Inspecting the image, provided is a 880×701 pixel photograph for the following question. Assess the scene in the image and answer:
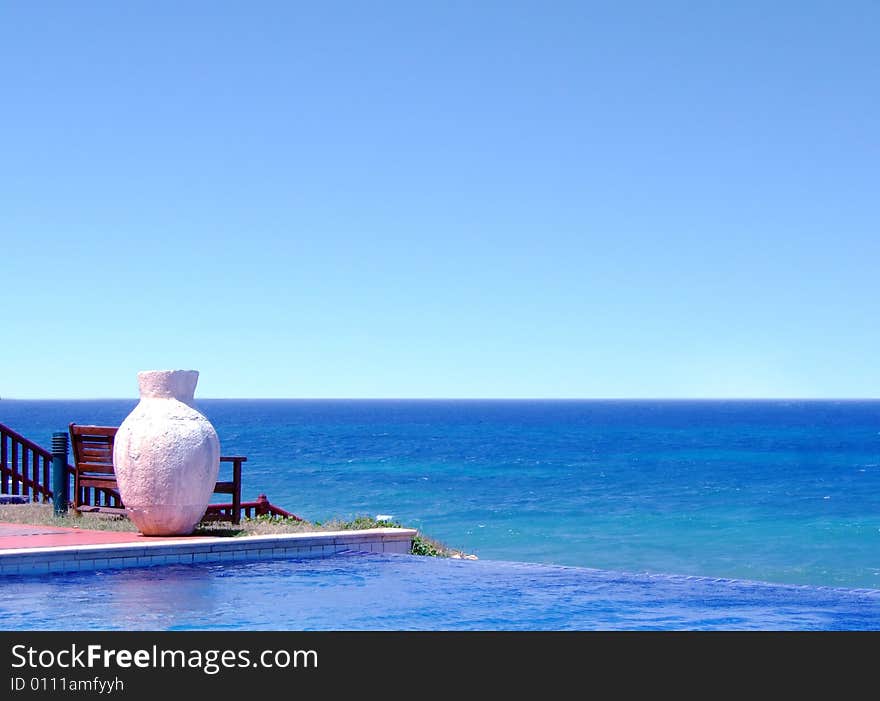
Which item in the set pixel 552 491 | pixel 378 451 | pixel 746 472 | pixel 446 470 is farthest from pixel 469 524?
pixel 378 451

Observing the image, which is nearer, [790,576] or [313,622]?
[313,622]

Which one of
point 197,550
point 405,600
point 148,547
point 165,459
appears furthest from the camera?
point 165,459

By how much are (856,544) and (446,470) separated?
3208 centimetres

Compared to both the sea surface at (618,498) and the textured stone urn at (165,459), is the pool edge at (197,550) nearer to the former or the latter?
the textured stone urn at (165,459)

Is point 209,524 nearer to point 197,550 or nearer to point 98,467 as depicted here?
point 98,467

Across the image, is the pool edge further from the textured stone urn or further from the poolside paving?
the textured stone urn

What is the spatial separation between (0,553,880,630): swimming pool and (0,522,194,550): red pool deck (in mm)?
1075

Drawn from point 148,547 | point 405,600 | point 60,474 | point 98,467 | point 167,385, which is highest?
point 167,385

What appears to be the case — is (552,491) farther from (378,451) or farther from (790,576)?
(378,451)

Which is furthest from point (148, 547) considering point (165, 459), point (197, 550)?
point (165, 459)

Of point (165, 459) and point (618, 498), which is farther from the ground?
point (165, 459)

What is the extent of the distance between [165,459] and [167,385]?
0.94 meters

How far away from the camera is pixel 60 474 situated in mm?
16078
